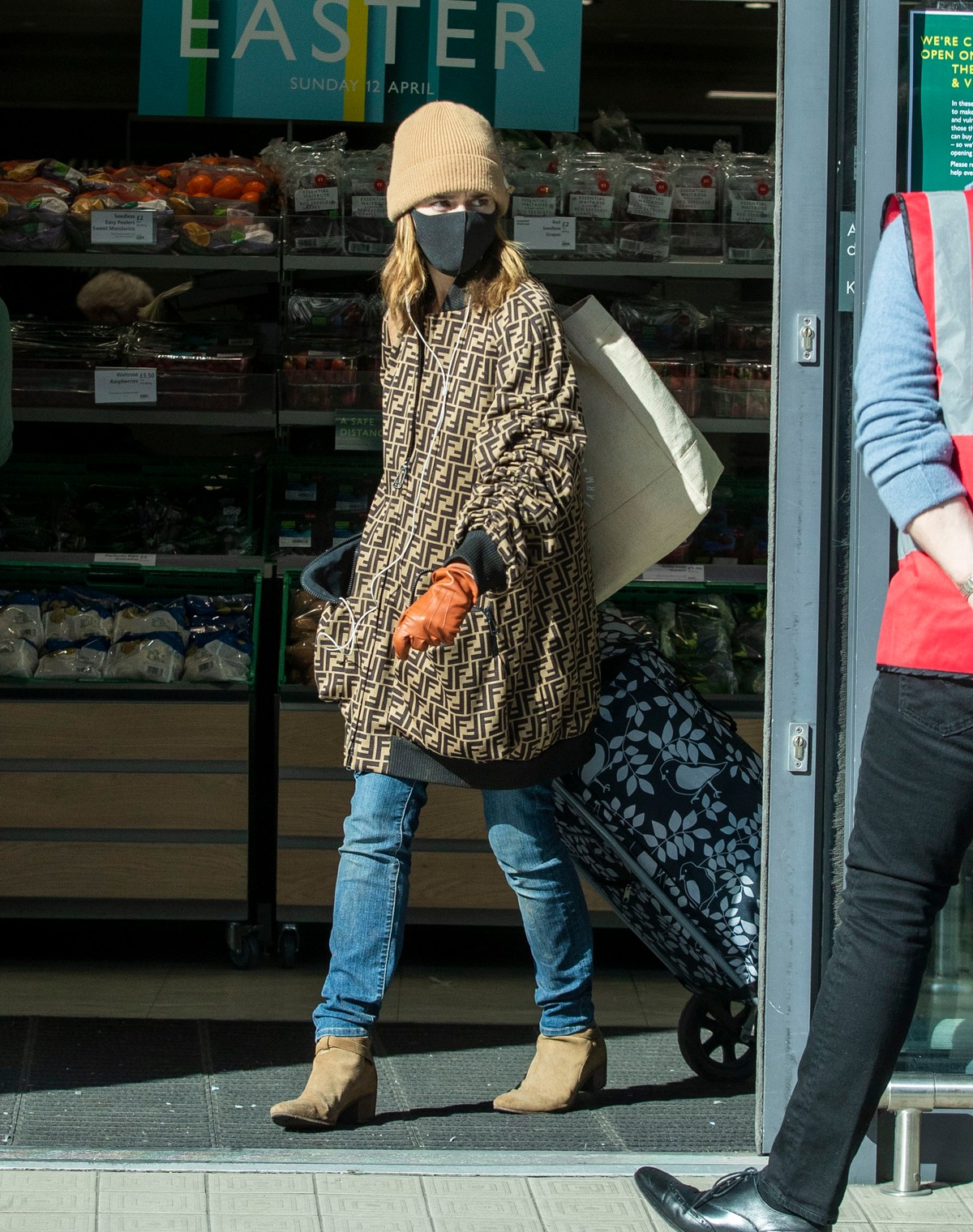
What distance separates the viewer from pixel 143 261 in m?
4.29

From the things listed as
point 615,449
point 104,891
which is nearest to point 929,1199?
point 615,449

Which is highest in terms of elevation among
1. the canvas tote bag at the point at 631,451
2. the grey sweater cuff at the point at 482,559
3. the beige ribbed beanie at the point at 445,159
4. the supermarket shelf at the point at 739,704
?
the beige ribbed beanie at the point at 445,159

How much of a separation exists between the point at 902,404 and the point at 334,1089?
5.30 feet

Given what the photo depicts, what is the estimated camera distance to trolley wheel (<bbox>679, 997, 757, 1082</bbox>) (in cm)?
317

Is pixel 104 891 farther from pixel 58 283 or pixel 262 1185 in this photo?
pixel 58 283

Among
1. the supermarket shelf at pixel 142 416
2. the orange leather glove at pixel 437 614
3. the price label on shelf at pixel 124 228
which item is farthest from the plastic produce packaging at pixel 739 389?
the orange leather glove at pixel 437 614

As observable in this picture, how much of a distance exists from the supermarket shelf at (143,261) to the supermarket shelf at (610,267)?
4.2 inches

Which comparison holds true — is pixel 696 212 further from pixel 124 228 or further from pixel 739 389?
pixel 124 228

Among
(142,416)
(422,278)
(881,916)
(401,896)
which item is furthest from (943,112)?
(142,416)

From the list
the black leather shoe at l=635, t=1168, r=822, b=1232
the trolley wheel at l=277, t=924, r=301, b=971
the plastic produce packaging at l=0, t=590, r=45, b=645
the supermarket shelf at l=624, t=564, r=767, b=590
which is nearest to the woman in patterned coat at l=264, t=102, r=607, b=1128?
the black leather shoe at l=635, t=1168, r=822, b=1232

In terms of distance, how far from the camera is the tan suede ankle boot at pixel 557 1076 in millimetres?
3018

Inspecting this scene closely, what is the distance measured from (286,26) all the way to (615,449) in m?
2.08

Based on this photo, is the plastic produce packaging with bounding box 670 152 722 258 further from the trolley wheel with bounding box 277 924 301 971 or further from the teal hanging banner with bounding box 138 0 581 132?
the trolley wheel with bounding box 277 924 301 971

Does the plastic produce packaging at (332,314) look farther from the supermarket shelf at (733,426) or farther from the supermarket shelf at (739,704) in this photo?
the supermarket shelf at (739,704)
